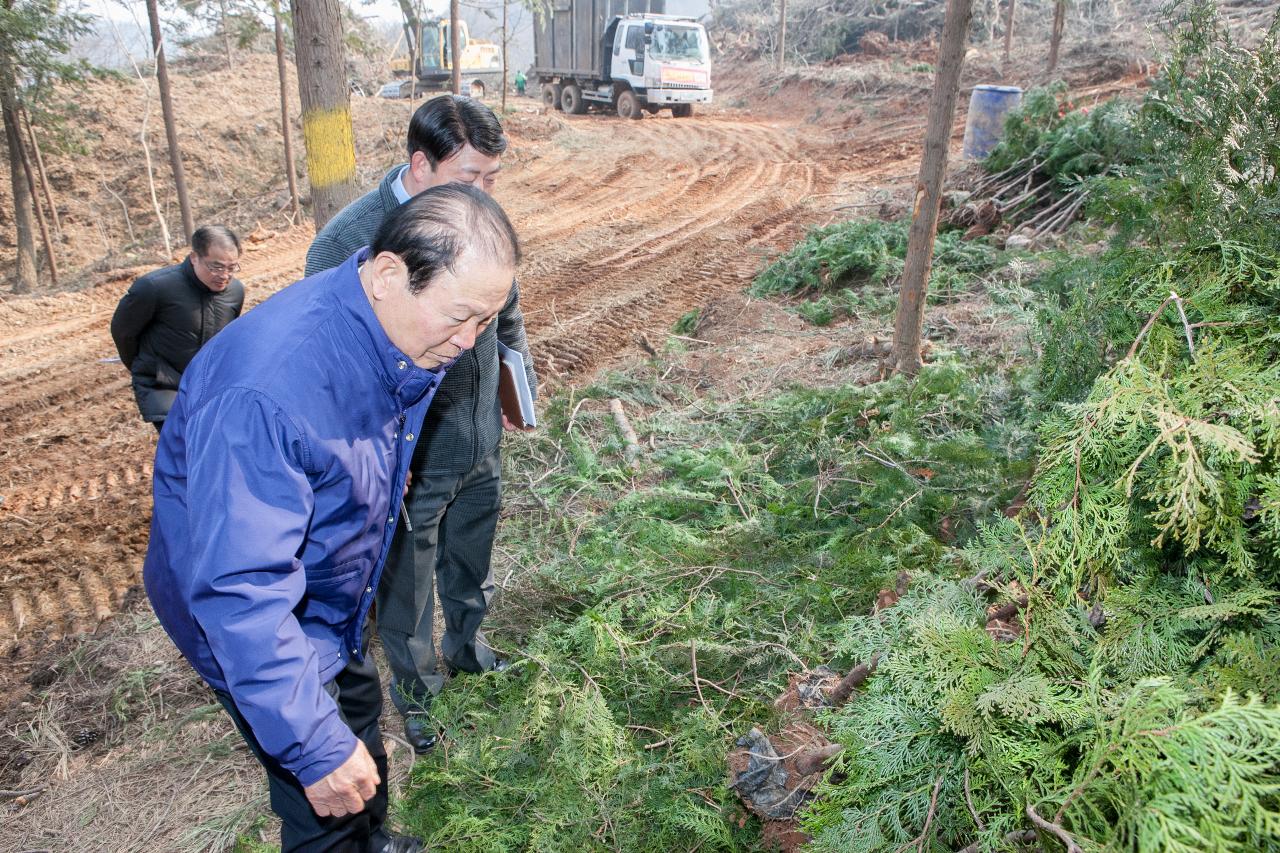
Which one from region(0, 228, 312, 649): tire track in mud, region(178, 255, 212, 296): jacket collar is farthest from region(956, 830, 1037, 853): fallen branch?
region(0, 228, 312, 649): tire track in mud

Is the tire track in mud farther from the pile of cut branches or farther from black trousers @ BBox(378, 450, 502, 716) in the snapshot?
the pile of cut branches

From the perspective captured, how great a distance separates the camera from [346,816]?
2023 mm

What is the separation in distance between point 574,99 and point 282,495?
82.3ft

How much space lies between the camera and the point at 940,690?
5.19ft

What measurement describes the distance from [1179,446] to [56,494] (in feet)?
23.0

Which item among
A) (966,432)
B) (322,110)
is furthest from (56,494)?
(966,432)

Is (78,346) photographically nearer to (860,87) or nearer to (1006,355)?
(1006,355)

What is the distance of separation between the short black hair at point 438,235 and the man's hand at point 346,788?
1040mm

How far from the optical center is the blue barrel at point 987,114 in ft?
36.3

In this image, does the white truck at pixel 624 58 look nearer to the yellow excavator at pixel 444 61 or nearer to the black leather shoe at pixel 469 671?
the yellow excavator at pixel 444 61

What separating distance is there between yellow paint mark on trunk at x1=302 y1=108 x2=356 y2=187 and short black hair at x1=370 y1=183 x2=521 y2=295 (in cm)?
387

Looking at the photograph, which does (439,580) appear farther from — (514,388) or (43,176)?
(43,176)

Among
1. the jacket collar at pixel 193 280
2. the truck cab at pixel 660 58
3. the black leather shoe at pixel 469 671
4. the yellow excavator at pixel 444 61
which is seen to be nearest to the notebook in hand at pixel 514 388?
the black leather shoe at pixel 469 671

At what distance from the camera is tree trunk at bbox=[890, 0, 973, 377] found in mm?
4496
